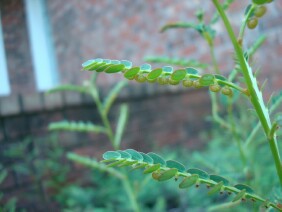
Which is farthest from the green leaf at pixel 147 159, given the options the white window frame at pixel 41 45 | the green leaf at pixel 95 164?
the white window frame at pixel 41 45

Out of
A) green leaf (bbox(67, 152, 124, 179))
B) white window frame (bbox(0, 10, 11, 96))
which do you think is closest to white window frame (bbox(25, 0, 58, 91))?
white window frame (bbox(0, 10, 11, 96))

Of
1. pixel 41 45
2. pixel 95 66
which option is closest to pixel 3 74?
pixel 41 45

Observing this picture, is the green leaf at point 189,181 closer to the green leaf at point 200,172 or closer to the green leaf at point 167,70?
the green leaf at point 200,172

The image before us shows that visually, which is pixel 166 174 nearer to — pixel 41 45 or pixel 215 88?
pixel 215 88

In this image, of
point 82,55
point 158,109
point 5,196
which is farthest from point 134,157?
point 82,55

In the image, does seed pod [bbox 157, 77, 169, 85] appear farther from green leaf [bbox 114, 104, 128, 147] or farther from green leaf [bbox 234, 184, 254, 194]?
green leaf [bbox 114, 104, 128, 147]

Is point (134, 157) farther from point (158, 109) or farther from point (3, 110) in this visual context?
point (158, 109)

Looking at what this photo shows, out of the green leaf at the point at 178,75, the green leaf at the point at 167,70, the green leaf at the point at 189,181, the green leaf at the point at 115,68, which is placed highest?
the green leaf at the point at 115,68
